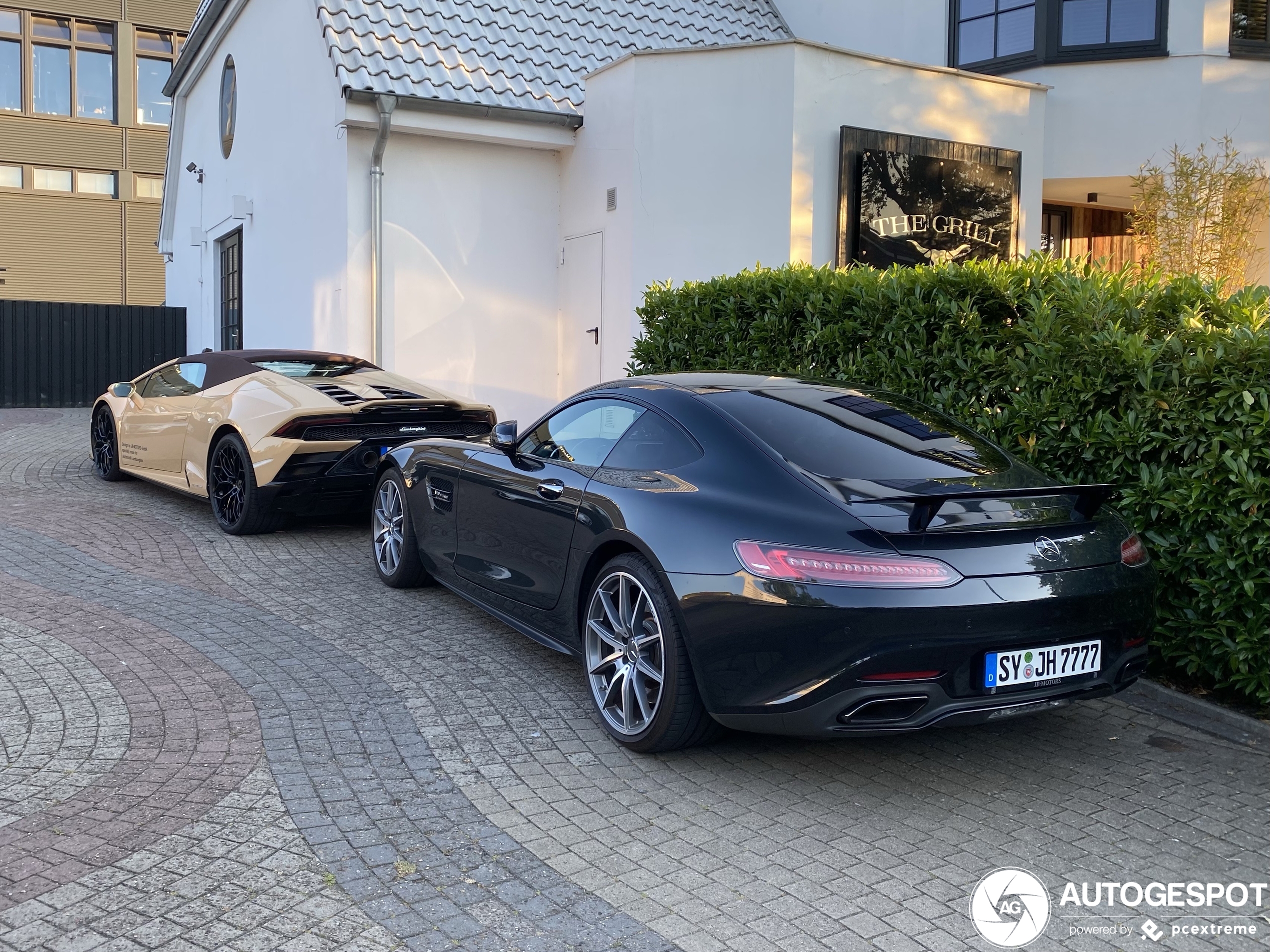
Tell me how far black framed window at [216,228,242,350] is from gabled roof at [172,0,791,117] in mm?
6001

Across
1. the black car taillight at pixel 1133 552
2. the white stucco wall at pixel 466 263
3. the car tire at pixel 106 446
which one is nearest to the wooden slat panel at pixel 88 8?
the white stucco wall at pixel 466 263

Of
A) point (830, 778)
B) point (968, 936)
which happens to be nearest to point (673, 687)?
point (830, 778)

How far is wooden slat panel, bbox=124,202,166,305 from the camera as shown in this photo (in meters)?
33.0

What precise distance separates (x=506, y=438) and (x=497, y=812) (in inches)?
88.3

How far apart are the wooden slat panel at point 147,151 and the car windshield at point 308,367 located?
27681 mm

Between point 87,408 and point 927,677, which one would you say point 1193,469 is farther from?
point 87,408

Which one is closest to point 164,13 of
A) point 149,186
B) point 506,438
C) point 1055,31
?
point 149,186

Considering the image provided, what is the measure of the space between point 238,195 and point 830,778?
51.1ft

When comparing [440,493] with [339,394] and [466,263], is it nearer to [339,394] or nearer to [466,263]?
[339,394]

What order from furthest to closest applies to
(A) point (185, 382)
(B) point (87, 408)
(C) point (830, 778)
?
(B) point (87, 408), (A) point (185, 382), (C) point (830, 778)

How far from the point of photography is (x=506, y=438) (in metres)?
5.53

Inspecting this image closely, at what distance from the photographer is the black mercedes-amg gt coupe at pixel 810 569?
3559 millimetres

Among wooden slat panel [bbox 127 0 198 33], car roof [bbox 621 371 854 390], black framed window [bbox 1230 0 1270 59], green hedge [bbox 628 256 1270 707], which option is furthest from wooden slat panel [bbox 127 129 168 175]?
car roof [bbox 621 371 854 390]

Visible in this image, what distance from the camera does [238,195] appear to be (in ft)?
55.7
